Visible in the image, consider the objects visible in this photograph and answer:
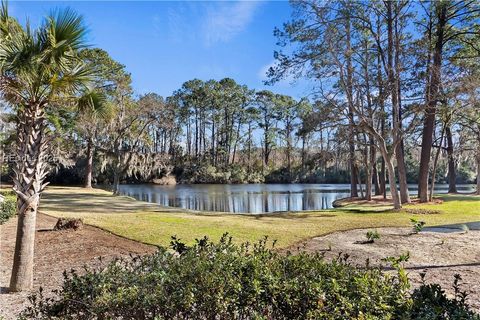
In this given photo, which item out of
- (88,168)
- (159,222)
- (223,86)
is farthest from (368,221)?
(223,86)

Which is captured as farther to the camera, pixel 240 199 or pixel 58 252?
pixel 240 199

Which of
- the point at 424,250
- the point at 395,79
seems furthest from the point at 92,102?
the point at 395,79

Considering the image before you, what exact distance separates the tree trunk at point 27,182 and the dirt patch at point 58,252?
301 millimetres

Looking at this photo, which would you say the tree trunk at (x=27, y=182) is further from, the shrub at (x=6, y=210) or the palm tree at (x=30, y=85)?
the shrub at (x=6, y=210)

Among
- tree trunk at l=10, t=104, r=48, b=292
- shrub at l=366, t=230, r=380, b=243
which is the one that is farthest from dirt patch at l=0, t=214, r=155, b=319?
shrub at l=366, t=230, r=380, b=243

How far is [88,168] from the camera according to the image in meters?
27.6

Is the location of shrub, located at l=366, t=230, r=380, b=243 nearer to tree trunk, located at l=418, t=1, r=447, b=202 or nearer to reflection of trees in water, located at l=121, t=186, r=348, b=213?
tree trunk, located at l=418, t=1, r=447, b=202

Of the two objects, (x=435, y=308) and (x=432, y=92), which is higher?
(x=432, y=92)

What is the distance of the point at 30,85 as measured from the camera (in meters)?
4.58

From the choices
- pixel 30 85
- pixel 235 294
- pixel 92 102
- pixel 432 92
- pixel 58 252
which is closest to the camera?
pixel 235 294

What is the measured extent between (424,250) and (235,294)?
603 centimetres

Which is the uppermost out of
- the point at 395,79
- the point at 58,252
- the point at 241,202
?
the point at 395,79

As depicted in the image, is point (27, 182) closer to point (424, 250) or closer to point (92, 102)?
point (92, 102)

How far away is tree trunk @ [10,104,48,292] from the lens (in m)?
4.44
